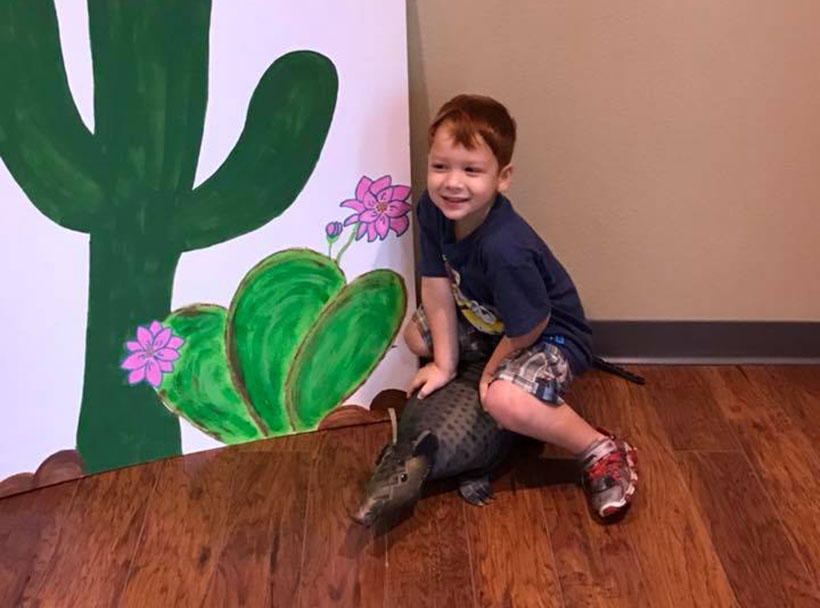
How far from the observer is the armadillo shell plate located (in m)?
1.37

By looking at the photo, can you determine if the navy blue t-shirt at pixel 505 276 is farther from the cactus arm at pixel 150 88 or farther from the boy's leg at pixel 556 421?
the cactus arm at pixel 150 88

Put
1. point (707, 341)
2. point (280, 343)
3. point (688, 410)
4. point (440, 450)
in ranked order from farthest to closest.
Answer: point (707, 341) → point (688, 410) → point (280, 343) → point (440, 450)

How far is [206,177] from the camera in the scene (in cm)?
134

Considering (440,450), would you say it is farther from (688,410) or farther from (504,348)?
(688,410)

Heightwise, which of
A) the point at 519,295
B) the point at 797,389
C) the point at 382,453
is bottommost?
the point at 797,389

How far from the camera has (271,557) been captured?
51.0 inches

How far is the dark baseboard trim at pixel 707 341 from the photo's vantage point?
1.68 m

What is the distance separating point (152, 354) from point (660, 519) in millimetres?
741

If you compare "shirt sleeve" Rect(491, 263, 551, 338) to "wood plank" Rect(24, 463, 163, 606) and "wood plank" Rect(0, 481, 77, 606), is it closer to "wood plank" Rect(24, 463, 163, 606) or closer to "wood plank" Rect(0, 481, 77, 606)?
"wood plank" Rect(24, 463, 163, 606)

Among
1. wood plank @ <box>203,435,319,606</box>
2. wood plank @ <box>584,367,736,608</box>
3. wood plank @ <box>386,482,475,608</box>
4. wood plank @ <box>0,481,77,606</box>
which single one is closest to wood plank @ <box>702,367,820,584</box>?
wood plank @ <box>584,367,736,608</box>

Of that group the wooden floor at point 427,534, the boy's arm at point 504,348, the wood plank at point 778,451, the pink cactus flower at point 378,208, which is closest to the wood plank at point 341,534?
the wooden floor at point 427,534

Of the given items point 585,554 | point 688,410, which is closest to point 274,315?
point 585,554

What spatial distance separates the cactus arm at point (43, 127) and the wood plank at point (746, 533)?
922 mm

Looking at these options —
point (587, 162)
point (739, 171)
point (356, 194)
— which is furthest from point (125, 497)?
point (739, 171)
